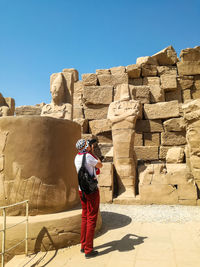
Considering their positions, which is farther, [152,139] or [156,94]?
[156,94]

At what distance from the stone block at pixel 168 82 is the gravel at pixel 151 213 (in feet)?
16.3

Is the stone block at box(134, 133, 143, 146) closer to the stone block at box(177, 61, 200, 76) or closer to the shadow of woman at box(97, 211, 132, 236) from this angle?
the stone block at box(177, 61, 200, 76)

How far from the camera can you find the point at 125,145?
561 cm

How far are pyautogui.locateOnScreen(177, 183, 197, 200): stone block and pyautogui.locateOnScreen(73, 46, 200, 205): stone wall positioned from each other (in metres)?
2.27

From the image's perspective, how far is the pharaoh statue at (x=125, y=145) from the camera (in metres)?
5.49

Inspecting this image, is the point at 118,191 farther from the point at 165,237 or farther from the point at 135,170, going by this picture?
the point at 165,237

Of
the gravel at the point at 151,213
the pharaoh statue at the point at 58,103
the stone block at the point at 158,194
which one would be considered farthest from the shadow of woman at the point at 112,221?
the pharaoh statue at the point at 58,103

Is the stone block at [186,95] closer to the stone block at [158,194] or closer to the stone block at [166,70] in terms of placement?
the stone block at [166,70]

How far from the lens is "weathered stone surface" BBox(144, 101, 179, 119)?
7680 mm

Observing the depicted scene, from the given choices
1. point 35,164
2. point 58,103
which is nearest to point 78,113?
point 58,103

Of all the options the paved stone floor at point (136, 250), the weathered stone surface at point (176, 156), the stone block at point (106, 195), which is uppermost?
the weathered stone surface at point (176, 156)

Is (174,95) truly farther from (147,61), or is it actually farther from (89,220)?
(89,220)

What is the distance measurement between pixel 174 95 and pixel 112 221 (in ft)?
20.2

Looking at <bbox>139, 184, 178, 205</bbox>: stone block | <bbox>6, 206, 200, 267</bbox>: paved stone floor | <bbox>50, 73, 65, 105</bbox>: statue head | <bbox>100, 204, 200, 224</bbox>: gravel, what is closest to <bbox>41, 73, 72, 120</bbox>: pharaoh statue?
<bbox>50, 73, 65, 105</bbox>: statue head
